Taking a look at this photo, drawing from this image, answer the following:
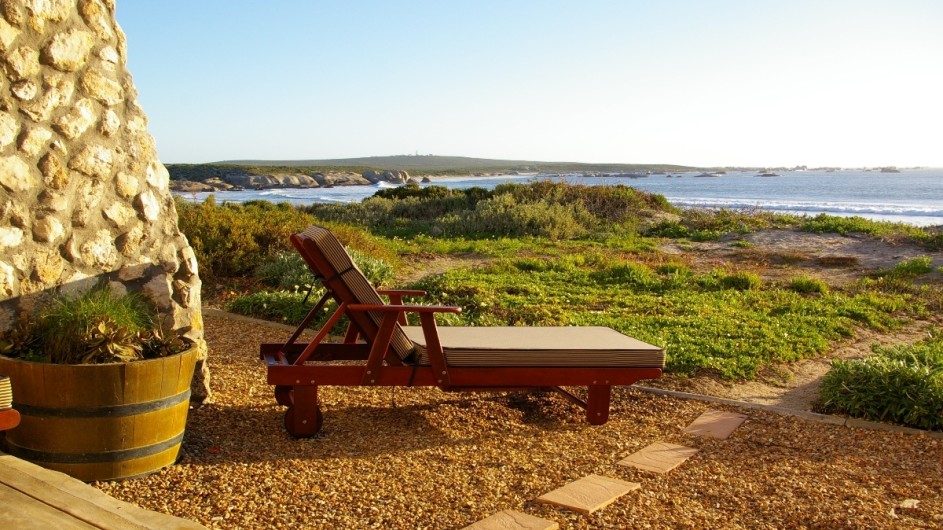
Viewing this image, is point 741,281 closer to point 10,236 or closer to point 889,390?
point 889,390

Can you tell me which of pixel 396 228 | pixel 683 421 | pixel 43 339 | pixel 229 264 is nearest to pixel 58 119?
pixel 43 339

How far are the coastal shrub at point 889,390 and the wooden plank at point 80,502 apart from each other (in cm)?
435

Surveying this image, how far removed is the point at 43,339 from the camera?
3822 mm

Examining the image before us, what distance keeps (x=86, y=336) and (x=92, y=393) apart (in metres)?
0.29

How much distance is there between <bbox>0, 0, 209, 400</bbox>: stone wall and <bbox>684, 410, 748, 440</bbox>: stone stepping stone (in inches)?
124

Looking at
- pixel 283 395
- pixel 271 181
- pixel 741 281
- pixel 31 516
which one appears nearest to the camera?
pixel 31 516

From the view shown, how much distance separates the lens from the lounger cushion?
15.8 feet

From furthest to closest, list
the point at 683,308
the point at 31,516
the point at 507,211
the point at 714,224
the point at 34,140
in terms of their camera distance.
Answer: the point at 714,224, the point at 507,211, the point at 683,308, the point at 34,140, the point at 31,516

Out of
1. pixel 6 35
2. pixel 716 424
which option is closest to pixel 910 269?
pixel 716 424

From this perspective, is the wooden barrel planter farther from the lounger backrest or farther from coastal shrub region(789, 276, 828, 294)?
coastal shrub region(789, 276, 828, 294)

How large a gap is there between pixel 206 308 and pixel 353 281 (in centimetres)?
461

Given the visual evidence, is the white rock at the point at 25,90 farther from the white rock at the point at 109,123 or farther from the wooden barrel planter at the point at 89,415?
the wooden barrel planter at the point at 89,415

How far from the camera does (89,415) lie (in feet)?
11.9

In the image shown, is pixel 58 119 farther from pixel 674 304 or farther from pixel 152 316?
pixel 674 304
